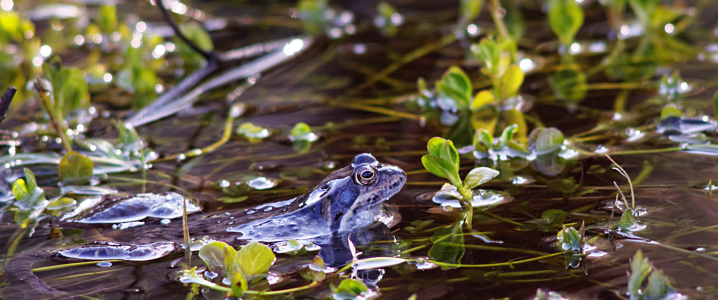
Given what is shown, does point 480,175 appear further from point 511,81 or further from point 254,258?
point 511,81

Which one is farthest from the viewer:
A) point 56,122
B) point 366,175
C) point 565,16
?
point 565,16

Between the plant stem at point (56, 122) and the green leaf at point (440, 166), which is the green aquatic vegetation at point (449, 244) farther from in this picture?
the plant stem at point (56, 122)

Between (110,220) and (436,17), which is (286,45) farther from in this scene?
(110,220)

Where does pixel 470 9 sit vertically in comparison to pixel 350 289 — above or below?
above

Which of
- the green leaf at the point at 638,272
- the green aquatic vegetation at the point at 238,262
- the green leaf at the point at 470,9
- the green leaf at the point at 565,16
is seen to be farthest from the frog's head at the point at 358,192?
the green leaf at the point at 470,9

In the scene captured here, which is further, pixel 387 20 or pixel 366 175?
pixel 387 20

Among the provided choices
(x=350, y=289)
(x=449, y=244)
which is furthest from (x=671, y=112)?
(x=350, y=289)

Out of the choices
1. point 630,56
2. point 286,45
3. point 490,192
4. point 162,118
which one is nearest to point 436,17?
point 286,45

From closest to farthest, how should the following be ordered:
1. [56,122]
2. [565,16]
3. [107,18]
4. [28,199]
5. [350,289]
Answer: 1. [350,289]
2. [28,199]
3. [56,122]
4. [565,16]
5. [107,18]
